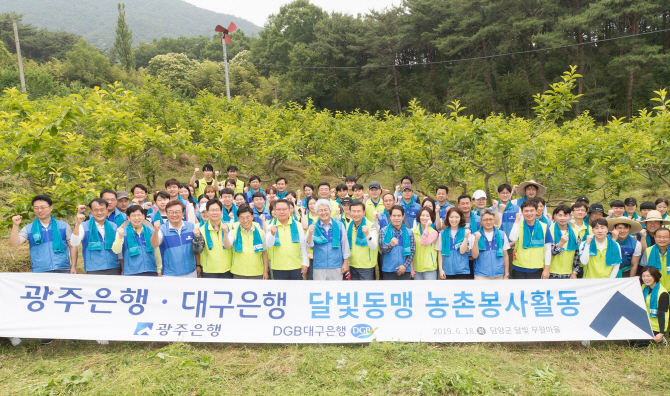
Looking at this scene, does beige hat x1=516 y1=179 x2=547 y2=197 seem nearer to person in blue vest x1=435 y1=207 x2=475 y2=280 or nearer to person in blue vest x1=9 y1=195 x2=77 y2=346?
person in blue vest x1=435 y1=207 x2=475 y2=280

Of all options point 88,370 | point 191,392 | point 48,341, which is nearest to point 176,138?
point 48,341

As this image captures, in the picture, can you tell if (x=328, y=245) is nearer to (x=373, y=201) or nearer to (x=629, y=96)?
(x=373, y=201)

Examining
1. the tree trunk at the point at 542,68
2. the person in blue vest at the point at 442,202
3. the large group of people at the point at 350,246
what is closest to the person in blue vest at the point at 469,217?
the large group of people at the point at 350,246

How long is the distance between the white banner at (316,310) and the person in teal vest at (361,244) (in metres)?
0.33

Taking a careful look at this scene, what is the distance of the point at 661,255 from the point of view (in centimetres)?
496

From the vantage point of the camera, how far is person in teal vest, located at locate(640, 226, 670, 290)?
4.89 metres

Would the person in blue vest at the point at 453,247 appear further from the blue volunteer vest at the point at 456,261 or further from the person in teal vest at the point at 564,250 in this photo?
the person in teal vest at the point at 564,250

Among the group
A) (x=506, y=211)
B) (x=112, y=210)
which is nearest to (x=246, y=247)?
(x=112, y=210)

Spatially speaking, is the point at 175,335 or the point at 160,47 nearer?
the point at 175,335

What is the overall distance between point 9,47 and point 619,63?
180 feet

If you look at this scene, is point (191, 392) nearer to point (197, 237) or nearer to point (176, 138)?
point (197, 237)

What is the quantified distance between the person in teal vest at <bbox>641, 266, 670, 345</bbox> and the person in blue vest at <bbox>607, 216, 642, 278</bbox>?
1.16 ft

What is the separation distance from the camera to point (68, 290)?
4754 mm

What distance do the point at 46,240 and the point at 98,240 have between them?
1.99ft
